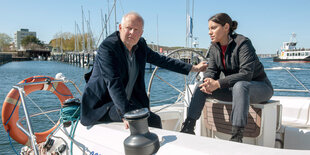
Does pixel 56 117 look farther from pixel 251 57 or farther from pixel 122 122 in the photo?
pixel 251 57

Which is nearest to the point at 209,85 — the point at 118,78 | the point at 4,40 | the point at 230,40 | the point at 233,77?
the point at 233,77

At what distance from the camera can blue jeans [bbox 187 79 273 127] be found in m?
2.00

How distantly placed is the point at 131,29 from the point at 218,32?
31.5 inches

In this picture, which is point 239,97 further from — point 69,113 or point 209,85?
point 69,113

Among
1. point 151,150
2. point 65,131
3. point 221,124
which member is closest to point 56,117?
point 65,131

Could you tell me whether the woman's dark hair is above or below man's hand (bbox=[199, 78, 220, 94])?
above

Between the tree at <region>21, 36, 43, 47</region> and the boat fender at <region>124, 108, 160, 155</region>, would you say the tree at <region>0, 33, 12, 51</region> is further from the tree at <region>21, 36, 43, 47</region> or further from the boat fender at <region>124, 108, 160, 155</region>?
the boat fender at <region>124, 108, 160, 155</region>

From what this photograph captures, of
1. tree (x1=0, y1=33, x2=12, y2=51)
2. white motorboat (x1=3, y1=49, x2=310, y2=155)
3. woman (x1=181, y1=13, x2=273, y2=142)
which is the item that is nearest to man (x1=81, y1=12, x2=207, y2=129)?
white motorboat (x1=3, y1=49, x2=310, y2=155)

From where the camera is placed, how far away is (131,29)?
6.66 ft

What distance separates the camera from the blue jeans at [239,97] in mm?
1996

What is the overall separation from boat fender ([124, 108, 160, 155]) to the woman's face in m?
1.24

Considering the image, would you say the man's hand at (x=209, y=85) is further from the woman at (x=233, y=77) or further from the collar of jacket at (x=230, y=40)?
the collar of jacket at (x=230, y=40)

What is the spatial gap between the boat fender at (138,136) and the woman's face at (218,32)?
124 cm

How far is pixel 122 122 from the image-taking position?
6.92 feet
